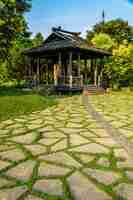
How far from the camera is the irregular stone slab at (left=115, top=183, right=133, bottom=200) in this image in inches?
106

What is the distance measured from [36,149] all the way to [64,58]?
18.9 meters

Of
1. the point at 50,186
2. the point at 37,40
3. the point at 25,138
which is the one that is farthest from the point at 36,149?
the point at 37,40

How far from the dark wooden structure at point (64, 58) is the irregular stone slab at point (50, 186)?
1315 centimetres

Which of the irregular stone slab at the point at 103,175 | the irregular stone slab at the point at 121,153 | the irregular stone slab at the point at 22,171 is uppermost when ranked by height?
the irregular stone slab at the point at 22,171

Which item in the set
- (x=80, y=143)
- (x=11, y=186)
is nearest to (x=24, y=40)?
(x=80, y=143)

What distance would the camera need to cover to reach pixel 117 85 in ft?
70.0

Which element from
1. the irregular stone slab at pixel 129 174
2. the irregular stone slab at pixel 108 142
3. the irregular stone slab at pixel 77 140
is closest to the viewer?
the irregular stone slab at pixel 129 174

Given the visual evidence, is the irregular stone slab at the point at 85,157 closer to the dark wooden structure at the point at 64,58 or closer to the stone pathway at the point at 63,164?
the stone pathway at the point at 63,164

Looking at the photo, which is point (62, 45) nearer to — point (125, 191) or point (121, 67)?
point (121, 67)

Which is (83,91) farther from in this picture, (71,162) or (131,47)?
(71,162)

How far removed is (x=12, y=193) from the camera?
271 centimetres

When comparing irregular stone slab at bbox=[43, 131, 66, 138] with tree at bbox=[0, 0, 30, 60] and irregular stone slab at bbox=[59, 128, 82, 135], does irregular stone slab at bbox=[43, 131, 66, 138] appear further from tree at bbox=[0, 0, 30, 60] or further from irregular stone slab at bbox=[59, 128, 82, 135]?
tree at bbox=[0, 0, 30, 60]

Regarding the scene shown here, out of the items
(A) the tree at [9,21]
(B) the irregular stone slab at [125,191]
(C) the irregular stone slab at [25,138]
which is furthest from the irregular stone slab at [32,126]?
(A) the tree at [9,21]

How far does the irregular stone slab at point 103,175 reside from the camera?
3.07 metres
